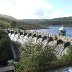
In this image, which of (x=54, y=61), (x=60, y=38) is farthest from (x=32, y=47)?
(x=60, y=38)

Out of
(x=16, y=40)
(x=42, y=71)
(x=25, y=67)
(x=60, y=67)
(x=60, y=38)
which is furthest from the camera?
(x=16, y=40)

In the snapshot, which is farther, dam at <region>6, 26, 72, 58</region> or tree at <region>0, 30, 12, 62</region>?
dam at <region>6, 26, 72, 58</region>

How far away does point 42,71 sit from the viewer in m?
66.2

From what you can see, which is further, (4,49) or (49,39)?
(49,39)

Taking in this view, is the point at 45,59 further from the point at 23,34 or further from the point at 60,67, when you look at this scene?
the point at 23,34

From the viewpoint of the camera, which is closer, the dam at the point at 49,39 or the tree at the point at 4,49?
the tree at the point at 4,49

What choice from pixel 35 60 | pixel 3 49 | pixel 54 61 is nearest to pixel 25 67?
pixel 35 60

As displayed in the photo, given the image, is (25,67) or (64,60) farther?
(64,60)

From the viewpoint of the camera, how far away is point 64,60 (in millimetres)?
73812

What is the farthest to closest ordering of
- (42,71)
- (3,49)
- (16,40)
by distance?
(16,40) → (3,49) → (42,71)

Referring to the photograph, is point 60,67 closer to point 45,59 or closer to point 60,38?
point 45,59

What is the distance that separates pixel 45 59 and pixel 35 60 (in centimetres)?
384

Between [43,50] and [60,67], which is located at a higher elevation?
[43,50]

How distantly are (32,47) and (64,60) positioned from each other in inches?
358
